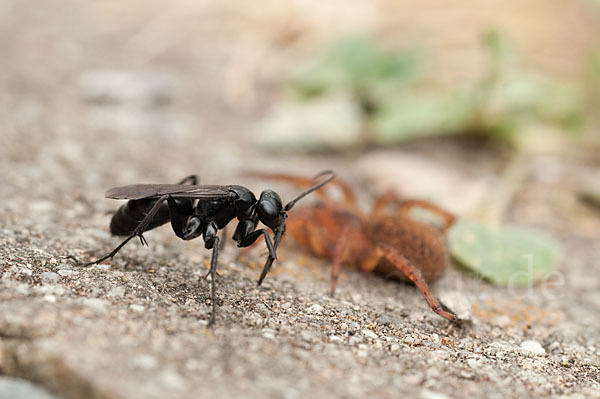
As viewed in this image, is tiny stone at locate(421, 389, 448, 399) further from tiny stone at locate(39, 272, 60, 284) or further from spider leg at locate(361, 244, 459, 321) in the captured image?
tiny stone at locate(39, 272, 60, 284)

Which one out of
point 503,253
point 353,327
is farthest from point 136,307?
point 503,253

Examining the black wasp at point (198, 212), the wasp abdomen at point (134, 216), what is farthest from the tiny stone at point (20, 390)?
the wasp abdomen at point (134, 216)

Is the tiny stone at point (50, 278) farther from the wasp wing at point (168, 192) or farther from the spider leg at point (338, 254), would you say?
the spider leg at point (338, 254)

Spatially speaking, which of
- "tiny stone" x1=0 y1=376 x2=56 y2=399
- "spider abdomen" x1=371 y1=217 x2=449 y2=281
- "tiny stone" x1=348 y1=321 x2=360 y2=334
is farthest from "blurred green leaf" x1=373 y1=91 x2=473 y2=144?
"tiny stone" x1=0 y1=376 x2=56 y2=399

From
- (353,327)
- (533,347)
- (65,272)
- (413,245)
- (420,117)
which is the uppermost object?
(420,117)

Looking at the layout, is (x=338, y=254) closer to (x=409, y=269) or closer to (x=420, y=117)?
(x=409, y=269)

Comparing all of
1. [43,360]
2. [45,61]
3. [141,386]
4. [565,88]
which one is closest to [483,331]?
[141,386]

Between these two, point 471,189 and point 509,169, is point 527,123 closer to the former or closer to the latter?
point 509,169
